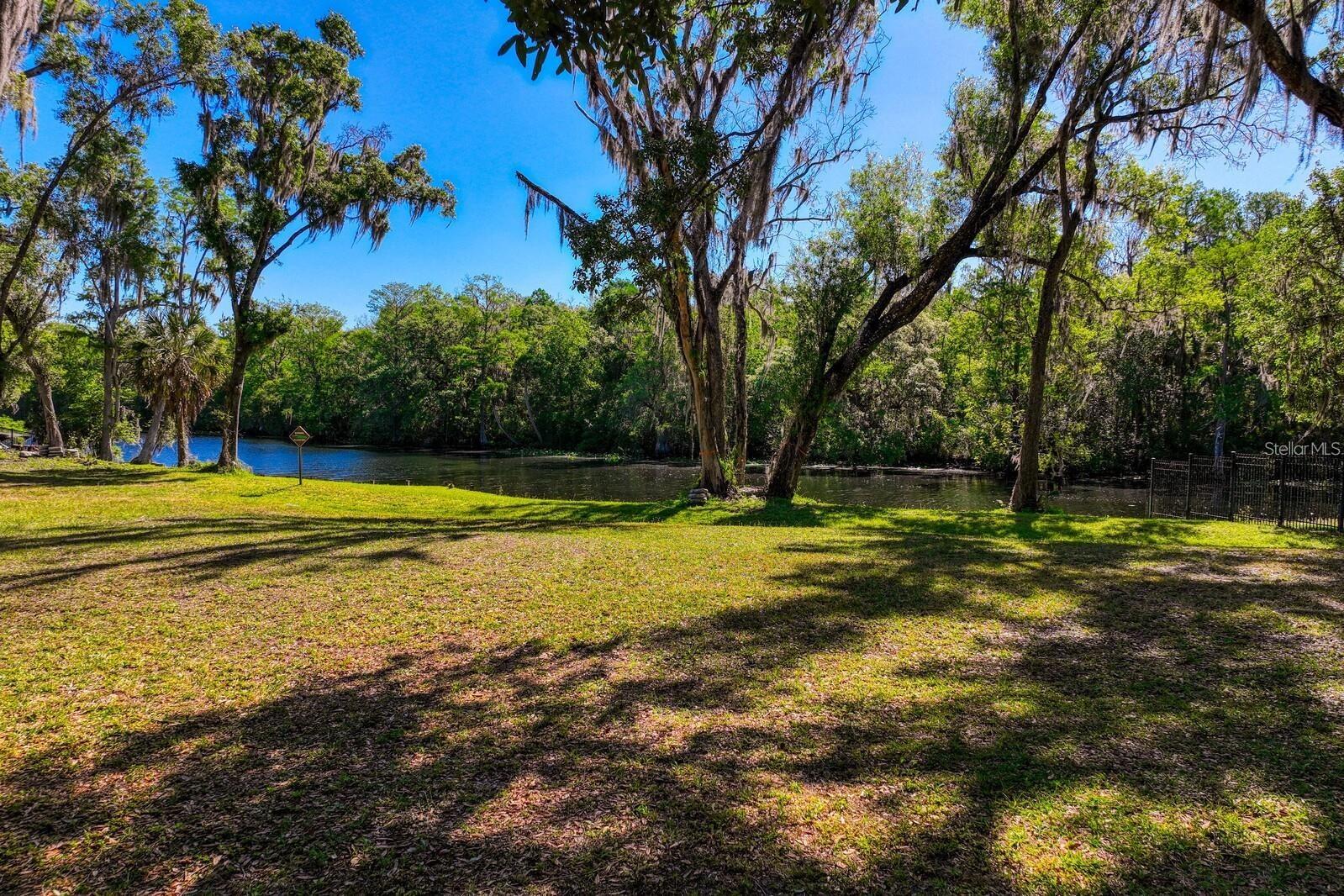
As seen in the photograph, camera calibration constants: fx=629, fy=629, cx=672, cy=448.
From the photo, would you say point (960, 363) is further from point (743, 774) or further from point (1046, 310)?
point (743, 774)

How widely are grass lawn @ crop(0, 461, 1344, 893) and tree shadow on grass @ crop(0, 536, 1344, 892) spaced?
0.05 feet

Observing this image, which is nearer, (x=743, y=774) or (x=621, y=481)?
(x=743, y=774)

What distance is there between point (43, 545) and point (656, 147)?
10.0 meters

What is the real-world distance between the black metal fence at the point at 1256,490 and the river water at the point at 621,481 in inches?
79.9

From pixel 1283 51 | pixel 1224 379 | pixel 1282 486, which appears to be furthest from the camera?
pixel 1224 379

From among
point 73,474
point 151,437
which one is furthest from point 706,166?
point 151,437

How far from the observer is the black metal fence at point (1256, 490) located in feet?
41.5

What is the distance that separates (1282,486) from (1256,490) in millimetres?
2745

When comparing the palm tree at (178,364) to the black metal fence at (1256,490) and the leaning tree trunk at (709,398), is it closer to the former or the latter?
the leaning tree trunk at (709,398)

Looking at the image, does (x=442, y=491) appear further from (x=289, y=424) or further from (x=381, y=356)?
(x=289, y=424)

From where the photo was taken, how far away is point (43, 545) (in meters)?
7.21

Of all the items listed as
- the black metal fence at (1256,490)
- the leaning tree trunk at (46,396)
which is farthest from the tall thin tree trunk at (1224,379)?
the leaning tree trunk at (46,396)

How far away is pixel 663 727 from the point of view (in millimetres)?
3213

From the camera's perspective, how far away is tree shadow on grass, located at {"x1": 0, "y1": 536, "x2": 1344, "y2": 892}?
2154 mm
